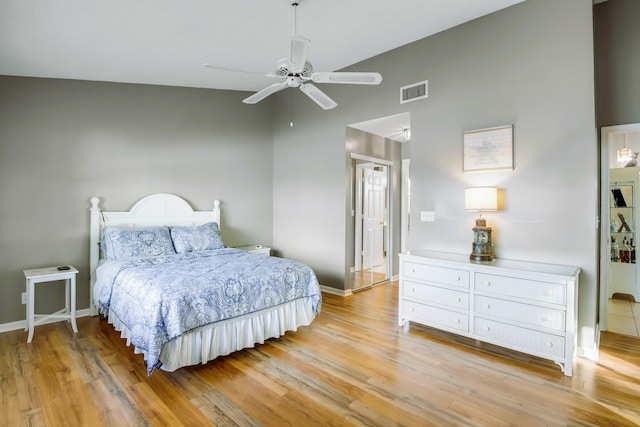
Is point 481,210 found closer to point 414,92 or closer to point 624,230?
point 414,92

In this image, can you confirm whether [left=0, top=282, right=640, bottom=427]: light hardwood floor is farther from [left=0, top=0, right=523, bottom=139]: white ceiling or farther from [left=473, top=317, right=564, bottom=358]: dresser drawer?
[left=0, top=0, right=523, bottom=139]: white ceiling

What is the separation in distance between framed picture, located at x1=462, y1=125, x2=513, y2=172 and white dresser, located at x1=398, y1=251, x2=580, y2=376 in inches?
36.4

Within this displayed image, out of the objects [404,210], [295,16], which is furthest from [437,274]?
[295,16]

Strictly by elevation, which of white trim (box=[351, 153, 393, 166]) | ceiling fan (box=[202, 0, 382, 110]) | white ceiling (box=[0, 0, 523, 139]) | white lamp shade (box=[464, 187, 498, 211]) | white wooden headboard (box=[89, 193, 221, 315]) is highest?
white ceiling (box=[0, 0, 523, 139])

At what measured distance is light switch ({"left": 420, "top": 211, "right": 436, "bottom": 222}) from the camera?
3.70 meters

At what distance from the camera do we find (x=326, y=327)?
11.6 ft

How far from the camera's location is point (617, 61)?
3.13 m

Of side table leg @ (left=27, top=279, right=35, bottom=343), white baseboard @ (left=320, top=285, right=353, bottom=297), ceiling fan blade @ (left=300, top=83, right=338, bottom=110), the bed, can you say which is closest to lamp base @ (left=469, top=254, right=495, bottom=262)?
the bed

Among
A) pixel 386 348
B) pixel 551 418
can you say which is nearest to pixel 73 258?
pixel 386 348

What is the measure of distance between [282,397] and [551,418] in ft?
5.48

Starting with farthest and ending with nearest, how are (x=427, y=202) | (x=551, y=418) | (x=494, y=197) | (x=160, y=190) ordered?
(x=160, y=190)
(x=427, y=202)
(x=494, y=197)
(x=551, y=418)

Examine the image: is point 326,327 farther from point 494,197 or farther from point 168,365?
point 494,197

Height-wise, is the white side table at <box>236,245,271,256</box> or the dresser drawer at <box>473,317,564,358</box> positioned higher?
the white side table at <box>236,245,271,256</box>

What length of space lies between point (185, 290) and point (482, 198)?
2.70 metres
